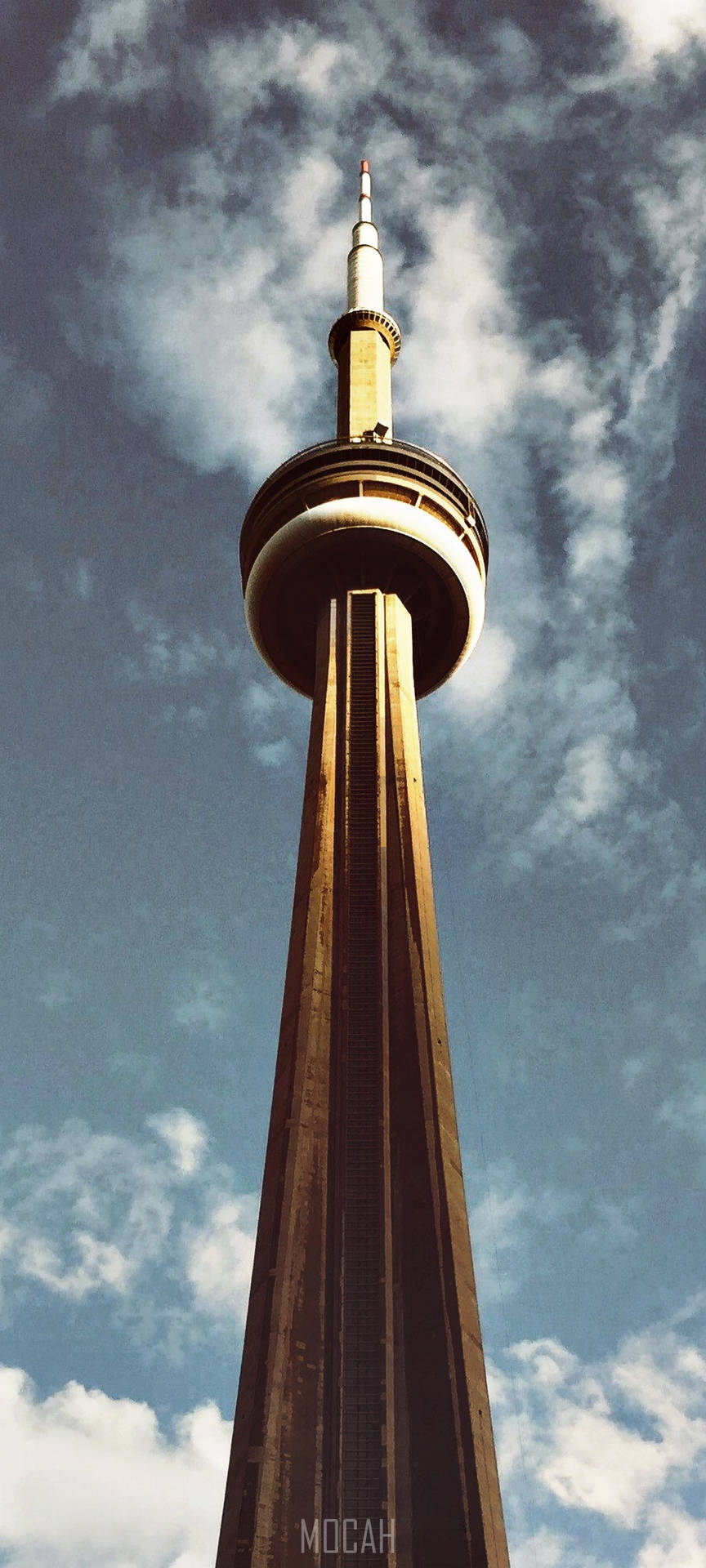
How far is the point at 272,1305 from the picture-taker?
106 feet

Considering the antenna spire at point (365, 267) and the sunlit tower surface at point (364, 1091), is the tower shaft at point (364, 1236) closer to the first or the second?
the sunlit tower surface at point (364, 1091)

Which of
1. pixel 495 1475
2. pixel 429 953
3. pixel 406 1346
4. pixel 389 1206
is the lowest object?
pixel 495 1475

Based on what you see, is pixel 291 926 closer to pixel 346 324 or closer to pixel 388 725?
pixel 388 725

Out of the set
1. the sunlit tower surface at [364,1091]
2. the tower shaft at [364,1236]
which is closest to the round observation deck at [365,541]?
the sunlit tower surface at [364,1091]

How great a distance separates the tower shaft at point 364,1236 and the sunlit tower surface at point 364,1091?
2.2 inches

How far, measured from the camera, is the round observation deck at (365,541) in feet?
160

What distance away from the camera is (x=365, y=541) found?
4866 centimetres

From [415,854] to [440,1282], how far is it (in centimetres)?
1316

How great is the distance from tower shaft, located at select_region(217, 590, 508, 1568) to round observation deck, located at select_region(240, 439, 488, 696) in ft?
19.7

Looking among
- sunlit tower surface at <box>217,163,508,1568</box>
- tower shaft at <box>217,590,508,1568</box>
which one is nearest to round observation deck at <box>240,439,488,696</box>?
sunlit tower surface at <box>217,163,508,1568</box>

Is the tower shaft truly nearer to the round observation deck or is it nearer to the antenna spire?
the round observation deck

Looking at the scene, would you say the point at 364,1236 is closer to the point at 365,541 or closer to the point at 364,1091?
the point at 364,1091

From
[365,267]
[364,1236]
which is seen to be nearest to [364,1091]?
[364,1236]

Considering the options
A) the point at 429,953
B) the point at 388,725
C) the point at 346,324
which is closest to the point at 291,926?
the point at 429,953
